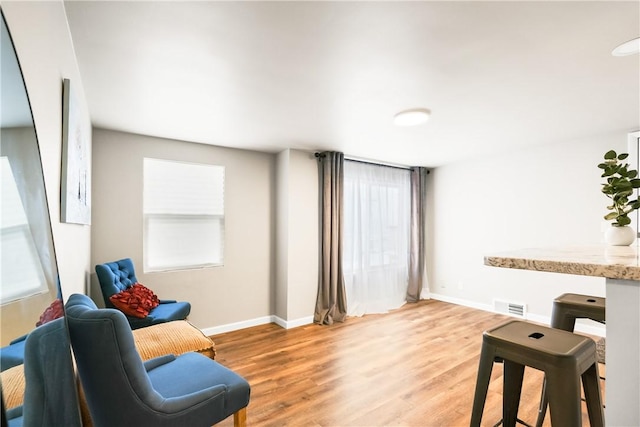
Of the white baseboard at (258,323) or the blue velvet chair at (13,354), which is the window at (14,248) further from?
the white baseboard at (258,323)

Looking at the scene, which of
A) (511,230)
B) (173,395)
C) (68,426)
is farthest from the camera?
(511,230)

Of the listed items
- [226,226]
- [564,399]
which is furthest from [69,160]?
[226,226]

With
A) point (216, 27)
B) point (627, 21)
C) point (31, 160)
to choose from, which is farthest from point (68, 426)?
point (627, 21)

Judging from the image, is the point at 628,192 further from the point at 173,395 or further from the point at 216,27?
the point at 173,395

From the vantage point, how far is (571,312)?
1.73m

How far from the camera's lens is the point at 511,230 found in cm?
455

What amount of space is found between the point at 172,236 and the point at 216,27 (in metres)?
2.67

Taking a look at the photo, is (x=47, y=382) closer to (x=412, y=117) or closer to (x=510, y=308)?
(x=412, y=117)

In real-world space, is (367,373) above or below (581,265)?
below

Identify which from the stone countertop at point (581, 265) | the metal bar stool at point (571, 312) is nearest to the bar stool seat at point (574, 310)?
the metal bar stool at point (571, 312)

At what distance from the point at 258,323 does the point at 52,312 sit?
3.68m

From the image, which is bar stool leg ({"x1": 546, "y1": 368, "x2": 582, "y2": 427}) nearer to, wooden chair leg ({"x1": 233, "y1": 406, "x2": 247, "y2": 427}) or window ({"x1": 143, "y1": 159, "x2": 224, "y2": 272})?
wooden chair leg ({"x1": 233, "y1": 406, "x2": 247, "y2": 427})

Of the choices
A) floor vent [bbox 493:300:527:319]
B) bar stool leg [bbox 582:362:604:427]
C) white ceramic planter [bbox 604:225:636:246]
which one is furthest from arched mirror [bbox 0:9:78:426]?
floor vent [bbox 493:300:527:319]

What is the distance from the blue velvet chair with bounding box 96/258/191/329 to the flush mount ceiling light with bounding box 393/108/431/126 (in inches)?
106
